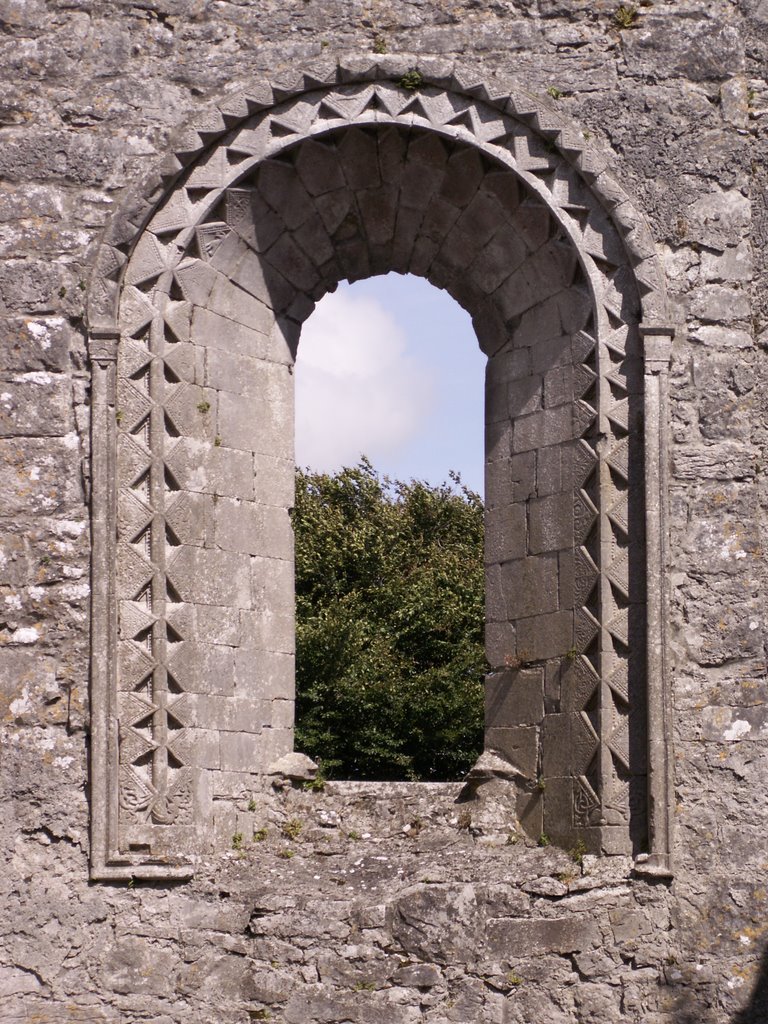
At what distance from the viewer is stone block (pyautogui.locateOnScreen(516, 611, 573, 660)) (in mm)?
8992

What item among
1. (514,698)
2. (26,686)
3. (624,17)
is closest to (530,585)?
(514,698)

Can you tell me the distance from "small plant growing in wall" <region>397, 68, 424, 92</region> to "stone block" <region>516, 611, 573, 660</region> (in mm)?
3094

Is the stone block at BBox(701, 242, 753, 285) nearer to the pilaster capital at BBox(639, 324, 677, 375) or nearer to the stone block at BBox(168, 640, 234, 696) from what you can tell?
the pilaster capital at BBox(639, 324, 677, 375)

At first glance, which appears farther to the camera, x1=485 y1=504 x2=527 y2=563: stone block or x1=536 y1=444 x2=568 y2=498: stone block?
x1=485 y1=504 x2=527 y2=563: stone block

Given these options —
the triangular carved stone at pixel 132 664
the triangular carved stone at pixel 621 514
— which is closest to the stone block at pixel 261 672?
the triangular carved stone at pixel 132 664

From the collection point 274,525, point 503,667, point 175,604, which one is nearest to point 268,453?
point 274,525

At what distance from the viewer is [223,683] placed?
9055 mm

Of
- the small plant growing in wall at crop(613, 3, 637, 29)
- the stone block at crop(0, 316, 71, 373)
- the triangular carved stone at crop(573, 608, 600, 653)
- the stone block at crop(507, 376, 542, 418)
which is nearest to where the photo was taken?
the triangular carved stone at crop(573, 608, 600, 653)

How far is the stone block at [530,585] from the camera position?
9156 millimetres

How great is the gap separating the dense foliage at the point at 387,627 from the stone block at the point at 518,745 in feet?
29.8

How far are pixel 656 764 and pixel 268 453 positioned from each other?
2925mm

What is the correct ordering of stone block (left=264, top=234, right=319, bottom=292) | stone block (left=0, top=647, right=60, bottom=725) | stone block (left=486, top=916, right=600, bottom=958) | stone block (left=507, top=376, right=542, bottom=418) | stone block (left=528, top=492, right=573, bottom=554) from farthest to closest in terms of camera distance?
stone block (left=264, top=234, right=319, bottom=292) < stone block (left=507, top=376, right=542, bottom=418) < stone block (left=528, top=492, right=573, bottom=554) < stone block (left=0, top=647, right=60, bottom=725) < stone block (left=486, top=916, right=600, bottom=958)

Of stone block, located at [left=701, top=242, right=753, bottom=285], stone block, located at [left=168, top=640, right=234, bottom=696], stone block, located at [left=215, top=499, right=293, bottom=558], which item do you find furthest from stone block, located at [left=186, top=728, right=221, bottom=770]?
stone block, located at [left=701, top=242, right=753, bottom=285]

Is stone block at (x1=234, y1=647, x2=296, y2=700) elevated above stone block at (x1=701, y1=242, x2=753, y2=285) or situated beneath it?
situated beneath
